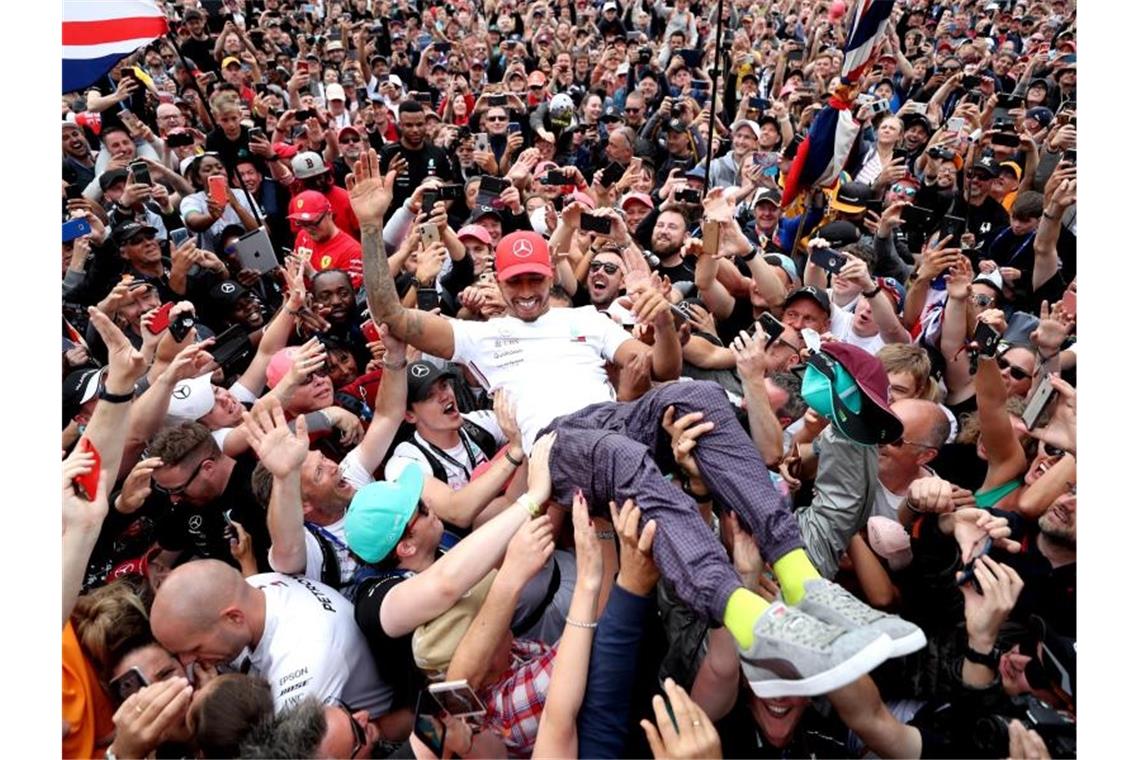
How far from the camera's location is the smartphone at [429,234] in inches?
208

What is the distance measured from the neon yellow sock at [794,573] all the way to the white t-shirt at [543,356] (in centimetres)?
119

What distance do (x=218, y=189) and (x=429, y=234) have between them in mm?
2132

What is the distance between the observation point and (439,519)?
3.13m

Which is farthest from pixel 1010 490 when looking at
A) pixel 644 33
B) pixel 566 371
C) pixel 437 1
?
pixel 437 1

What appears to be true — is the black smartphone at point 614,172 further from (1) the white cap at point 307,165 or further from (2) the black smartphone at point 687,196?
(1) the white cap at point 307,165

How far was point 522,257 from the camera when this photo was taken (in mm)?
3816

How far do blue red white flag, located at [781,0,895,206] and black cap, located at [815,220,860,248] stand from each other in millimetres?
915

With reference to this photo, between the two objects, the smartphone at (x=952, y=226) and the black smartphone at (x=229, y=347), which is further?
the smartphone at (x=952, y=226)

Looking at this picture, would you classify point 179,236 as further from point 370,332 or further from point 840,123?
point 840,123

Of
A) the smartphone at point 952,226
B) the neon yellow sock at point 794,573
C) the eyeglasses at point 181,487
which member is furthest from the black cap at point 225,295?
Answer: the smartphone at point 952,226

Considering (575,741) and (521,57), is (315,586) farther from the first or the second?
(521,57)

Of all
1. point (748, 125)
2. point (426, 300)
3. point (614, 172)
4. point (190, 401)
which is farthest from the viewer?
point (748, 125)

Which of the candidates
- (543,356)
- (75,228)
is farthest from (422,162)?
(543,356)

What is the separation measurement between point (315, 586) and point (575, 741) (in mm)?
1153
